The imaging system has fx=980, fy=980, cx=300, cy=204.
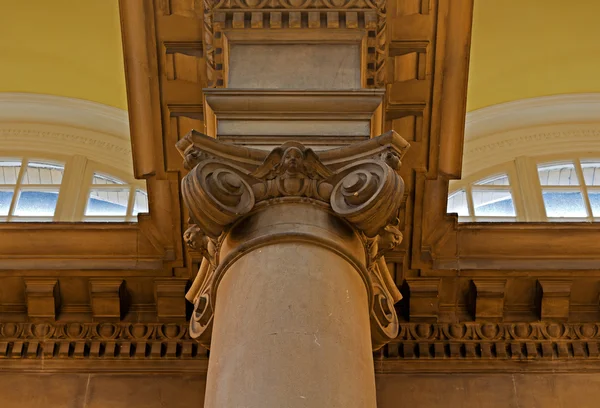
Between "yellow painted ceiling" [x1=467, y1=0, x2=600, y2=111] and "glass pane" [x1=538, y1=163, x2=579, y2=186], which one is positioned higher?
"yellow painted ceiling" [x1=467, y1=0, x2=600, y2=111]

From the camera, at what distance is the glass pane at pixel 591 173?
1121cm

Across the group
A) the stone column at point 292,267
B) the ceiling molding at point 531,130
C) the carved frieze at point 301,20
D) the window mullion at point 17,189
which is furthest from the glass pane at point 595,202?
the window mullion at point 17,189

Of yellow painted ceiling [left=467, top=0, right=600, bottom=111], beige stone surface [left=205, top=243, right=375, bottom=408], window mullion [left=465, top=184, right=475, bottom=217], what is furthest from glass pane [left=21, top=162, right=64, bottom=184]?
beige stone surface [left=205, top=243, right=375, bottom=408]

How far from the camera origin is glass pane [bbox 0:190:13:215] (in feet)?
35.3

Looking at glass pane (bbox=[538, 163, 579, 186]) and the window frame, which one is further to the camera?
glass pane (bbox=[538, 163, 579, 186])

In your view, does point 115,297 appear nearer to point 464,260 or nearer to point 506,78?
point 464,260

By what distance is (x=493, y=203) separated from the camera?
10.9 meters

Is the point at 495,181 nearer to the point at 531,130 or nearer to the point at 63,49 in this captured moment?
the point at 531,130

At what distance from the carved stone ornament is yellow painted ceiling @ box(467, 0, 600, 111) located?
22.4 ft

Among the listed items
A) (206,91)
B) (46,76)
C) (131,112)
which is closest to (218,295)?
(206,91)

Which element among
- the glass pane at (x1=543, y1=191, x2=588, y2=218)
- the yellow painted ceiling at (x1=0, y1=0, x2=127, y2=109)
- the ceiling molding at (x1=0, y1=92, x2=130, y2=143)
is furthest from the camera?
the yellow painted ceiling at (x1=0, y1=0, x2=127, y2=109)

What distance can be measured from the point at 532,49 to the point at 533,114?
0.91m

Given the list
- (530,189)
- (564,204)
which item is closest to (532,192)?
(530,189)

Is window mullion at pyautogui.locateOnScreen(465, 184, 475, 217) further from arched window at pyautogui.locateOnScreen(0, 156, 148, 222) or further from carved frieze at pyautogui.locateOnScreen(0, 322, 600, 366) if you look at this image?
arched window at pyautogui.locateOnScreen(0, 156, 148, 222)
